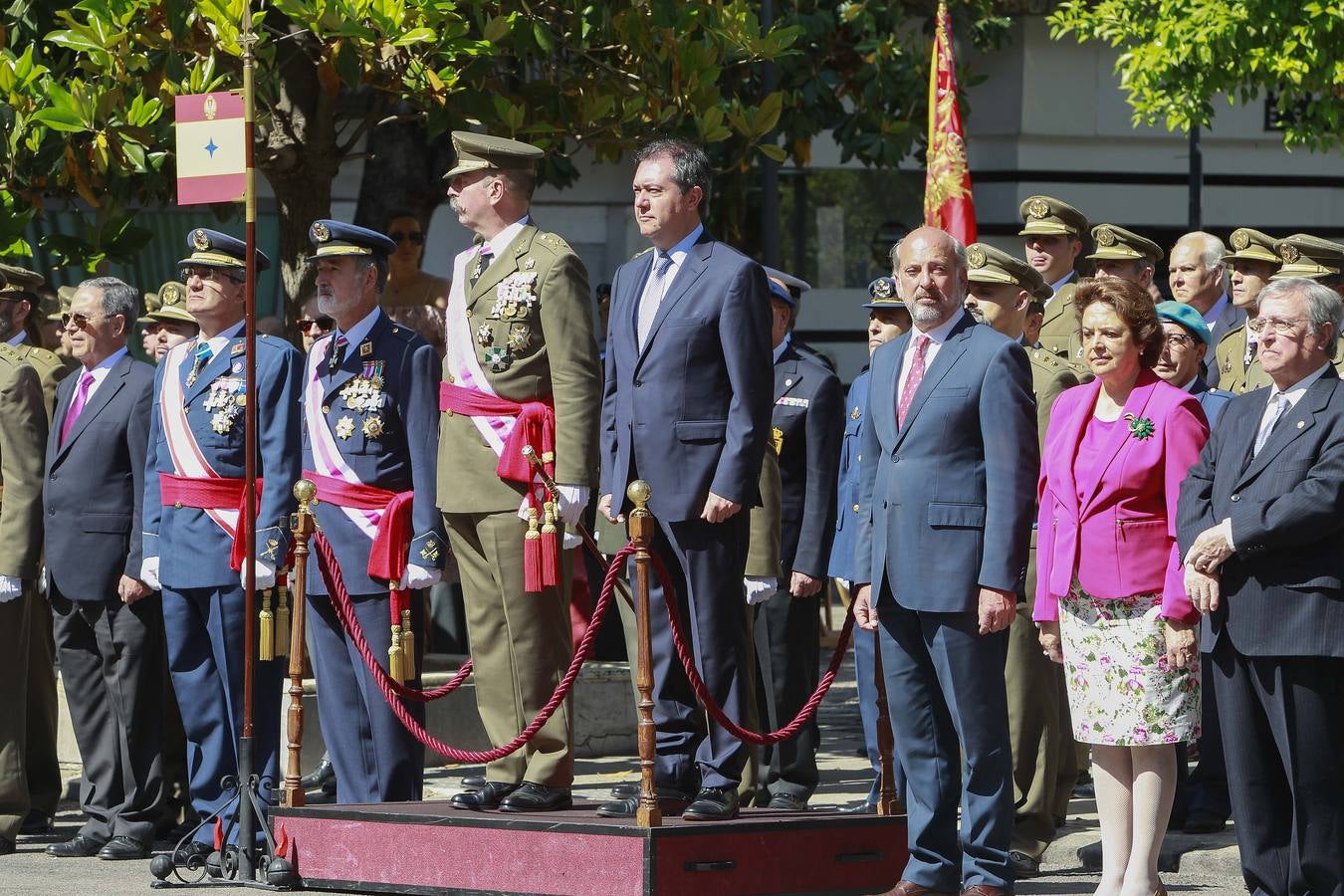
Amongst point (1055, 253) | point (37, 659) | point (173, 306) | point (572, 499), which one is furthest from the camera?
point (37, 659)

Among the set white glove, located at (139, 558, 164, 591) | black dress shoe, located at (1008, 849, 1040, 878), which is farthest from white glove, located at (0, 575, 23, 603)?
black dress shoe, located at (1008, 849, 1040, 878)

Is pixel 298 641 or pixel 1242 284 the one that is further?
pixel 1242 284

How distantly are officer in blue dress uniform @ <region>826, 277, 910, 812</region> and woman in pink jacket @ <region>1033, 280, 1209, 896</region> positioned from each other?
173 centimetres

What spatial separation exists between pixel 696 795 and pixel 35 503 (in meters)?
3.41

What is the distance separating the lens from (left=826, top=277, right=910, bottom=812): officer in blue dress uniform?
30.9ft

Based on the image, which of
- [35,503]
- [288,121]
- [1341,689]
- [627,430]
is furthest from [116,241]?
[1341,689]

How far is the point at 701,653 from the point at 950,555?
897mm

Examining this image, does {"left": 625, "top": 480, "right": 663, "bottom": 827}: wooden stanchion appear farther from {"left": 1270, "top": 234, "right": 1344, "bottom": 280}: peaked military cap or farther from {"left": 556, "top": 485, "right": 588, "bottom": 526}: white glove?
{"left": 1270, "top": 234, "right": 1344, "bottom": 280}: peaked military cap

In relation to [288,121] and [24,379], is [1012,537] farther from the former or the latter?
[288,121]

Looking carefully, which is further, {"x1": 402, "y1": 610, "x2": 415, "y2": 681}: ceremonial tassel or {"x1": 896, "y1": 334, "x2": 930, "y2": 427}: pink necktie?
{"x1": 402, "y1": 610, "x2": 415, "y2": 681}: ceremonial tassel

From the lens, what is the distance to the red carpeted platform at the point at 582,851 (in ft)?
24.4

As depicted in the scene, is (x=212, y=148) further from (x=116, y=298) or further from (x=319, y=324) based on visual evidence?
(x=319, y=324)

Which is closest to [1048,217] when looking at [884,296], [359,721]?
[884,296]

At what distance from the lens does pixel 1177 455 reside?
7.37 m
